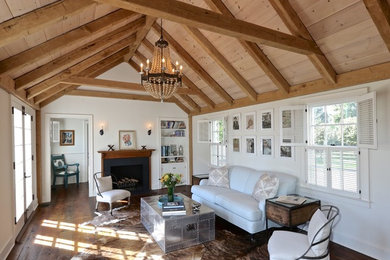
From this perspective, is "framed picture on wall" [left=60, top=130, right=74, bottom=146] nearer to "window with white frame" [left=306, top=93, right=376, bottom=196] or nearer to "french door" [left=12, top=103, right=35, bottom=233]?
"french door" [left=12, top=103, right=35, bottom=233]

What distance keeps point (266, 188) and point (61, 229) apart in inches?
143

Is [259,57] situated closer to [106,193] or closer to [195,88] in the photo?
[195,88]

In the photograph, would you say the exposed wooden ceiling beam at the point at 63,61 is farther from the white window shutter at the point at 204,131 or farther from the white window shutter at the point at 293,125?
the white window shutter at the point at 204,131

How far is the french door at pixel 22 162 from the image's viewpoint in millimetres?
3684

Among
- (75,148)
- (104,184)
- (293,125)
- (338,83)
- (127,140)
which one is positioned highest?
(338,83)

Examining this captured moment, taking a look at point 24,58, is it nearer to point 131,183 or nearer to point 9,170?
point 9,170

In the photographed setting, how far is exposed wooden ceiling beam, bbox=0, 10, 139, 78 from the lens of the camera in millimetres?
2707

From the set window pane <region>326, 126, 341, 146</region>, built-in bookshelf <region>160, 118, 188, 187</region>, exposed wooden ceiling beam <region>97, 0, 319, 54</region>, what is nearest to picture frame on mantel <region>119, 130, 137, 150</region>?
built-in bookshelf <region>160, 118, 188, 187</region>

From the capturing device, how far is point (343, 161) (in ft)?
11.1

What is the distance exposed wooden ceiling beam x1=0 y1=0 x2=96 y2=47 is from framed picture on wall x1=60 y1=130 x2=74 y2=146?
6.31m

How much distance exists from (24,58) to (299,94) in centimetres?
415

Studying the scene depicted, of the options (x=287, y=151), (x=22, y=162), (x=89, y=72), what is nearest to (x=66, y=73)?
(x=89, y=72)

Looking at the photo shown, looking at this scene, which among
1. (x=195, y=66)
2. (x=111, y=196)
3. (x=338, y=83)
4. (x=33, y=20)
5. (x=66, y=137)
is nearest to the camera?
(x=33, y=20)

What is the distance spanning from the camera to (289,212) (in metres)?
3.14
